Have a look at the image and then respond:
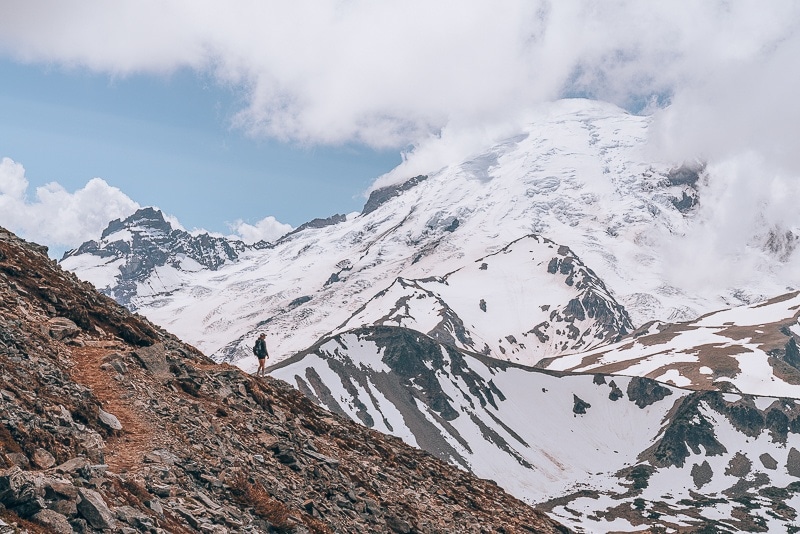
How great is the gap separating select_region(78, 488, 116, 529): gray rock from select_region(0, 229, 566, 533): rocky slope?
1.7 inches

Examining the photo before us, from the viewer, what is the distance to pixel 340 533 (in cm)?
3803

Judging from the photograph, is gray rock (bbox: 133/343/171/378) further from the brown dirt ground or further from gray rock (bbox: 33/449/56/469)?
gray rock (bbox: 33/449/56/469)

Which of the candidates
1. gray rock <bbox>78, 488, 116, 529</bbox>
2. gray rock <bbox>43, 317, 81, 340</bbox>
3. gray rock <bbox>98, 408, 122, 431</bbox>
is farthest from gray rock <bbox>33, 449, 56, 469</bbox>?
gray rock <bbox>43, 317, 81, 340</bbox>

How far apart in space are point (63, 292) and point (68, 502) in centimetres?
2691

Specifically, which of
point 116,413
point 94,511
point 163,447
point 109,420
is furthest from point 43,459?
point 116,413

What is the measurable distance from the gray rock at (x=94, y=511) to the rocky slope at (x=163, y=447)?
1.7 inches

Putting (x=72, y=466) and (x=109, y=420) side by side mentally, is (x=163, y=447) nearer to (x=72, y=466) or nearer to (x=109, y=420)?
(x=109, y=420)

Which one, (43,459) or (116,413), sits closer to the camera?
(43,459)

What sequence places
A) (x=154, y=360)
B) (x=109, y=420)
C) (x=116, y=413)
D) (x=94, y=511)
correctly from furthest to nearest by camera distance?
(x=154, y=360) → (x=116, y=413) → (x=109, y=420) → (x=94, y=511)

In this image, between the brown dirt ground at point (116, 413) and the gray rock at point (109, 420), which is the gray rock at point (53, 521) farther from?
the gray rock at point (109, 420)

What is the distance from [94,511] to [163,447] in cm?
1002

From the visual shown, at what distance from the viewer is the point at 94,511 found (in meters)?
24.7

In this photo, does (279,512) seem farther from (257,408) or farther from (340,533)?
(257,408)

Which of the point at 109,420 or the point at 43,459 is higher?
the point at 109,420
